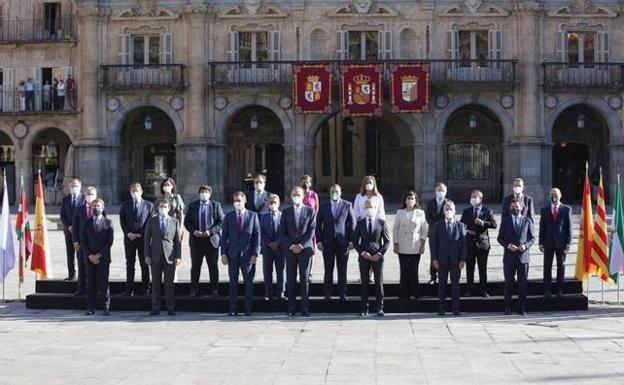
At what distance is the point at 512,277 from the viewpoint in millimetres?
17328

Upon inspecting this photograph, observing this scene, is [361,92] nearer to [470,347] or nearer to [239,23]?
[239,23]

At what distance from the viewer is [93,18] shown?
41500 millimetres

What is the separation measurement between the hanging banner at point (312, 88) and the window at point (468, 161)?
7.34 meters

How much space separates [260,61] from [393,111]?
5.18 metres

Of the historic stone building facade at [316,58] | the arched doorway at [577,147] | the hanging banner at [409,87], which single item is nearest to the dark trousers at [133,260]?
the historic stone building facade at [316,58]

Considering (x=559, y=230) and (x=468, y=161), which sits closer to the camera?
(x=559, y=230)

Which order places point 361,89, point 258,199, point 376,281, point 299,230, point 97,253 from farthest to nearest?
1. point 361,89
2. point 258,199
3. point 97,253
4. point 299,230
5. point 376,281

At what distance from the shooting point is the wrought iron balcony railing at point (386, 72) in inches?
1597

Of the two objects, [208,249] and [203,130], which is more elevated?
[203,130]

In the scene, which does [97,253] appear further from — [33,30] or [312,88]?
[33,30]

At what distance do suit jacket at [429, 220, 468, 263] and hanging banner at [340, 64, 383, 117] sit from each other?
2318cm

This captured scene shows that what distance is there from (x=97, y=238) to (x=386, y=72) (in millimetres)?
24390

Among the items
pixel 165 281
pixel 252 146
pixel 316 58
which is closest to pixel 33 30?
pixel 252 146

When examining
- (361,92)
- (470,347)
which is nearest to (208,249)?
(470,347)
